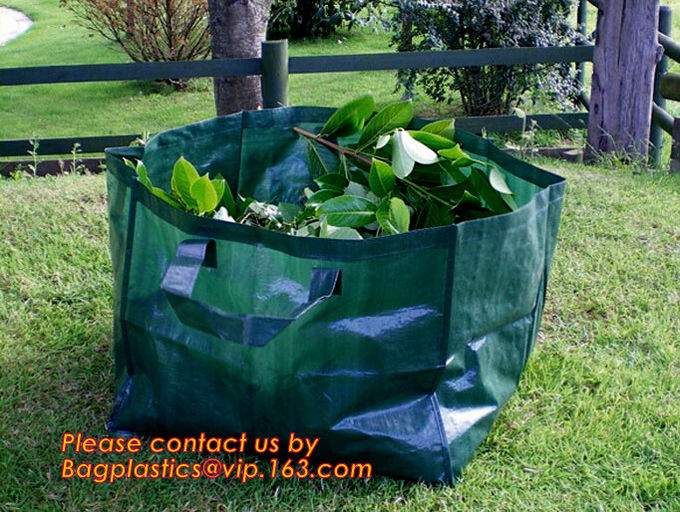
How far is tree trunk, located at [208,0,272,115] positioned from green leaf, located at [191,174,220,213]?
109 inches

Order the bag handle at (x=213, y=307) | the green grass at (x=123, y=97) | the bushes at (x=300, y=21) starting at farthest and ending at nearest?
the bushes at (x=300, y=21) < the green grass at (x=123, y=97) < the bag handle at (x=213, y=307)

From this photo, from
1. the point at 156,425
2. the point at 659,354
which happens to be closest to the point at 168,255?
the point at 156,425

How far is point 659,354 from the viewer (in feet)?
9.04

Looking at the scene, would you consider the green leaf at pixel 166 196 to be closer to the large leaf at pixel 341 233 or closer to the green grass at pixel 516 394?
the large leaf at pixel 341 233

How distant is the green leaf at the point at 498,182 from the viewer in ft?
7.39

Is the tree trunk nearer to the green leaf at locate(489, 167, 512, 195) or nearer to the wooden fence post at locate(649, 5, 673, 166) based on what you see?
the wooden fence post at locate(649, 5, 673, 166)

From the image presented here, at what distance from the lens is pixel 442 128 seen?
253 cm

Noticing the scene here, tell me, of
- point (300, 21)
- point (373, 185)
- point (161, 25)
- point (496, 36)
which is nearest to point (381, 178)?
point (373, 185)

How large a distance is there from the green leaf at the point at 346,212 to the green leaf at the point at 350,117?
1.39ft

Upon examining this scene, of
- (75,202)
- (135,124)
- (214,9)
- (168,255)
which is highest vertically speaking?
(214,9)

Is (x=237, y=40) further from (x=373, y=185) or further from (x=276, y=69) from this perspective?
(x=373, y=185)

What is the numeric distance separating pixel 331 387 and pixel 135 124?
23.8ft

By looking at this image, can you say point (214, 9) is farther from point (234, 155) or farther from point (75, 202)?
point (234, 155)

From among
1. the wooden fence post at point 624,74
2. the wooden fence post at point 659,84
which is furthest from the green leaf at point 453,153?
the wooden fence post at point 659,84
